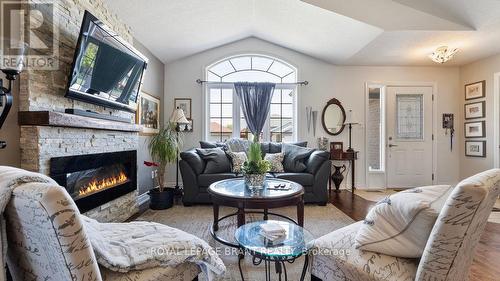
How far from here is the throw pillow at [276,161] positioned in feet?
12.8

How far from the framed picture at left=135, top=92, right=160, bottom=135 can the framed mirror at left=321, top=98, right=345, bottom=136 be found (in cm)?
317

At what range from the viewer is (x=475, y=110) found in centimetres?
460

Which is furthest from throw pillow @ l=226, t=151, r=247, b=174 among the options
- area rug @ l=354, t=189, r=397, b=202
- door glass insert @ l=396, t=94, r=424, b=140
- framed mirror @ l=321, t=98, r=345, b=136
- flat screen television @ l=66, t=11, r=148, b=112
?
door glass insert @ l=396, t=94, r=424, b=140

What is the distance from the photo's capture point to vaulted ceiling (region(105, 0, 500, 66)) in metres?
3.17

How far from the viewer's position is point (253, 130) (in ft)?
15.7

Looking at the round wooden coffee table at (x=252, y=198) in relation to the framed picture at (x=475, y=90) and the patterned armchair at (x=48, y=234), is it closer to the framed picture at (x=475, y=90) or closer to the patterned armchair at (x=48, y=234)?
the patterned armchair at (x=48, y=234)

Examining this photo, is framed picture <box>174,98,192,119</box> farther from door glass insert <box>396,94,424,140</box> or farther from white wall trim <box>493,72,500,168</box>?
white wall trim <box>493,72,500,168</box>

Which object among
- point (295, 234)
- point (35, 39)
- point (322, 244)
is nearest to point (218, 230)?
point (295, 234)

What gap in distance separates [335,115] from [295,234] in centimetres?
382

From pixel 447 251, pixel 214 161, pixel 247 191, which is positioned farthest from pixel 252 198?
pixel 214 161

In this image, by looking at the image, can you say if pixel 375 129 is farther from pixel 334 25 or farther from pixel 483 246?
pixel 483 246

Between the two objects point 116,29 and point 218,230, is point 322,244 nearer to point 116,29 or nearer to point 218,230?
point 218,230

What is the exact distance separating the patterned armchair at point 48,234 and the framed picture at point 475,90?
240 inches

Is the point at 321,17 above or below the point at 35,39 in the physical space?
above
